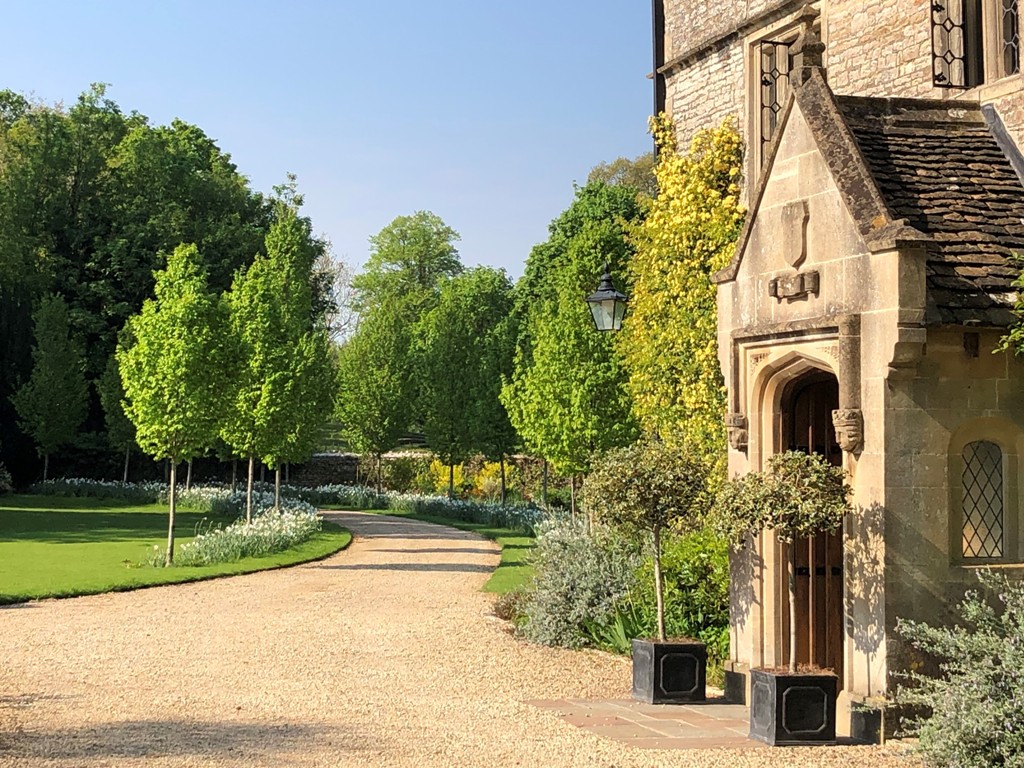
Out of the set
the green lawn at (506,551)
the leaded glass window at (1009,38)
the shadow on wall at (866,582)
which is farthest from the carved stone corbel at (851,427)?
the green lawn at (506,551)

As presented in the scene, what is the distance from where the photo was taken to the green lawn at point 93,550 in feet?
63.3

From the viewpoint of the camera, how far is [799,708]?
8.98 meters

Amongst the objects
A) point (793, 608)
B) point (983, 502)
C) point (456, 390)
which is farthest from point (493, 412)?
point (983, 502)

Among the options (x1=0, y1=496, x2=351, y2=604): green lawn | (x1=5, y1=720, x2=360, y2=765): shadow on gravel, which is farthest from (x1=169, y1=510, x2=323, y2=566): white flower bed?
(x1=5, y1=720, x2=360, y2=765): shadow on gravel

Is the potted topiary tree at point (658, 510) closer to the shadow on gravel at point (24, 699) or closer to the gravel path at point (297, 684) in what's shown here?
the gravel path at point (297, 684)

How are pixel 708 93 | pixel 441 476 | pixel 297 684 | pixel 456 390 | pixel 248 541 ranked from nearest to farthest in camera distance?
pixel 297 684, pixel 708 93, pixel 248 541, pixel 456 390, pixel 441 476

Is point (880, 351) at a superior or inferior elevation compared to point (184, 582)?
superior

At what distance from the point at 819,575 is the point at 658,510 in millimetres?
1526

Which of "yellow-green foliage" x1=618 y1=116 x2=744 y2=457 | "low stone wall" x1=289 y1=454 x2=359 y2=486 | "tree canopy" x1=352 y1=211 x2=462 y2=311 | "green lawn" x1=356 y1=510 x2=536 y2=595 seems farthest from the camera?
"tree canopy" x1=352 y1=211 x2=462 y2=311

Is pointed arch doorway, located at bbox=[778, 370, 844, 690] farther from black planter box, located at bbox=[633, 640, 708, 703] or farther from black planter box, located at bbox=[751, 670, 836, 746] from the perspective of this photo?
black planter box, located at bbox=[751, 670, 836, 746]

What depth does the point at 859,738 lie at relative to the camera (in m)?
9.11

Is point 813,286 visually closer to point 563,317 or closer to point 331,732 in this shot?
point 331,732

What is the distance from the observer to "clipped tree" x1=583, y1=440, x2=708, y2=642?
1098cm

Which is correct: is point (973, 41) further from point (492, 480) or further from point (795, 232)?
point (492, 480)
